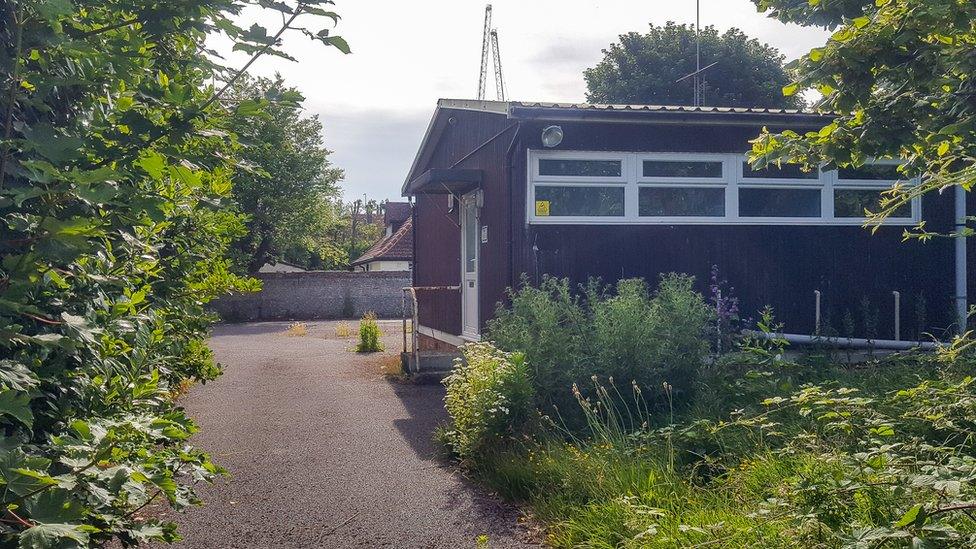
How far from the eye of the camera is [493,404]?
21.4ft

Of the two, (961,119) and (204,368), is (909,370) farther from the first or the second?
(204,368)

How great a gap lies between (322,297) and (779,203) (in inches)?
991

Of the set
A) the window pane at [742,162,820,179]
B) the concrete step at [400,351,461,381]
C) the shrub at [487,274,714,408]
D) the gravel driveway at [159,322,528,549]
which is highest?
the window pane at [742,162,820,179]

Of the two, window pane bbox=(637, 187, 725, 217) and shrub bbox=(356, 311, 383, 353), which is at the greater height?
window pane bbox=(637, 187, 725, 217)

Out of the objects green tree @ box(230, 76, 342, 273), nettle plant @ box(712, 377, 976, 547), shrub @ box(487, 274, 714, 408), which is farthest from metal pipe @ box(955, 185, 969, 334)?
green tree @ box(230, 76, 342, 273)

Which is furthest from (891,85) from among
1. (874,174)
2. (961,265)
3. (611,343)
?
(961,265)

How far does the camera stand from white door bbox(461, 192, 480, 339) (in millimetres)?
12438

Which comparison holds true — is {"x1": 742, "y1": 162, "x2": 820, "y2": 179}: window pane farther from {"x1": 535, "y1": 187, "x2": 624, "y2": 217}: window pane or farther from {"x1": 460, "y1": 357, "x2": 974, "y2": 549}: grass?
{"x1": 460, "y1": 357, "x2": 974, "y2": 549}: grass

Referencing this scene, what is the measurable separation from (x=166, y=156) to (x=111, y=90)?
39 cm

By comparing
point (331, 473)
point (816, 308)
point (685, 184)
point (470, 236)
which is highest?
point (685, 184)

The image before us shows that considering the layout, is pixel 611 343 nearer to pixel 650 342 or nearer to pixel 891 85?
pixel 650 342

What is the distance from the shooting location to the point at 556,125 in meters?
10.3

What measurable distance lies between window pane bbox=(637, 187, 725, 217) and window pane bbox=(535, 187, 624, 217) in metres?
0.31

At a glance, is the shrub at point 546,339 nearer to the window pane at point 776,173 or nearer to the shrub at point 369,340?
the window pane at point 776,173
